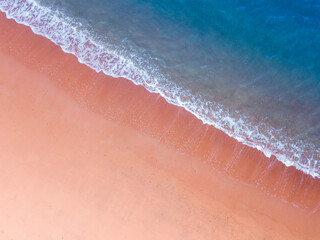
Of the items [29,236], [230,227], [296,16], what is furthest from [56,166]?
[296,16]

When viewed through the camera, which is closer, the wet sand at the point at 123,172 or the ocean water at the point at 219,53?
the wet sand at the point at 123,172

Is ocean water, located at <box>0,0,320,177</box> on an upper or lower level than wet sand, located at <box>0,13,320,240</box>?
upper

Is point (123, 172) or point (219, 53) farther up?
point (219, 53)

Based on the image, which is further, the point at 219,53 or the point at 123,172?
the point at 219,53

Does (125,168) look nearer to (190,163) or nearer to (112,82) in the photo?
(190,163)

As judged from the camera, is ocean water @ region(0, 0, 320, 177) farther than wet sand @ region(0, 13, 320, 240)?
Yes
